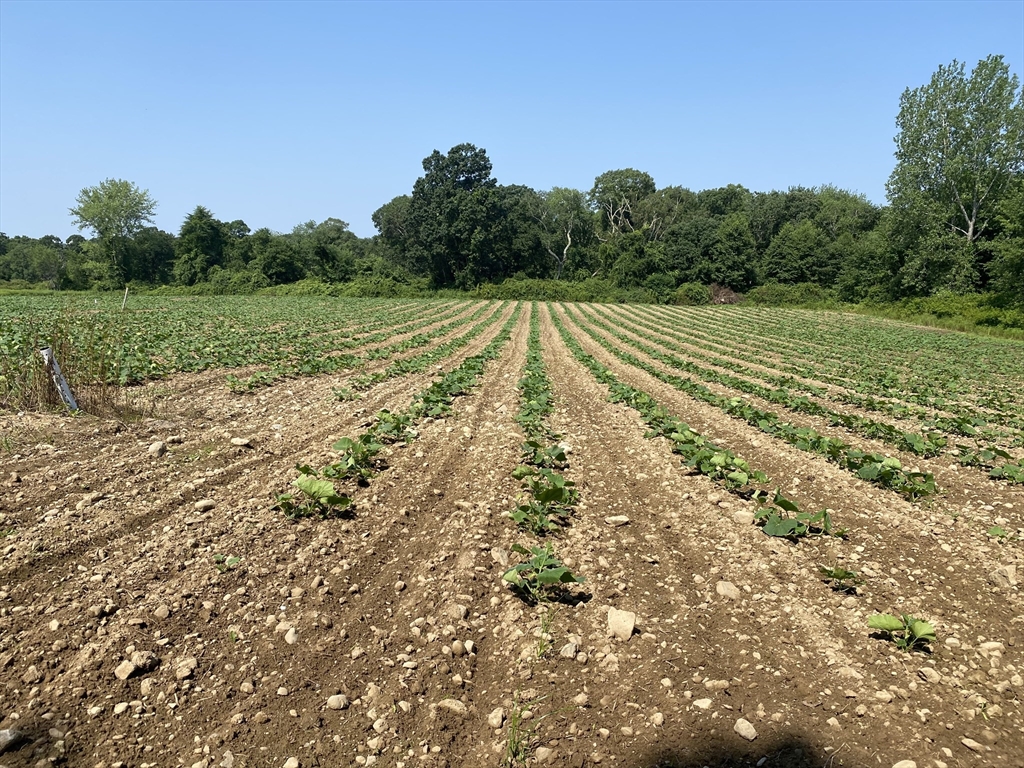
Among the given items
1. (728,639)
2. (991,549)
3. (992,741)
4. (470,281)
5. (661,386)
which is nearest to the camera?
(992,741)

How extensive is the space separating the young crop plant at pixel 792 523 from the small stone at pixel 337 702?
3579 millimetres

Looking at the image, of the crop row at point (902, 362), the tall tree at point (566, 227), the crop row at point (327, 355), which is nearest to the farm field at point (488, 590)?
the crop row at point (327, 355)

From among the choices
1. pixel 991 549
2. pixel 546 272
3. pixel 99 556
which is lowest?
pixel 991 549

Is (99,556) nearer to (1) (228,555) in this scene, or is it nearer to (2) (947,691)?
(1) (228,555)

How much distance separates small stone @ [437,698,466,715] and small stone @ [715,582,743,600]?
82.3 inches

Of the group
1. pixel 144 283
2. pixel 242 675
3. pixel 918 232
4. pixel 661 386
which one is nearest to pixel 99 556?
pixel 242 675

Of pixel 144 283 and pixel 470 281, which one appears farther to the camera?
pixel 144 283

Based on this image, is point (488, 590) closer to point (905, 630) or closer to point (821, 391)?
point (905, 630)

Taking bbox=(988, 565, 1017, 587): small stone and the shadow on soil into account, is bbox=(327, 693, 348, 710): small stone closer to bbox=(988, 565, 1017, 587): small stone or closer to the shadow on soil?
the shadow on soil

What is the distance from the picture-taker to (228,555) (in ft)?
13.5

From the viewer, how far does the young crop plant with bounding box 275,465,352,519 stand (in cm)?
474

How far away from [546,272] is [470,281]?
52.9 feet

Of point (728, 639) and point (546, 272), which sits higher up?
point (546, 272)

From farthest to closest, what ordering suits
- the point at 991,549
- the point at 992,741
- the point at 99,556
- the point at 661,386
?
the point at 661,386, the point at 991,549, the point at 99,556, the point at 992,741
